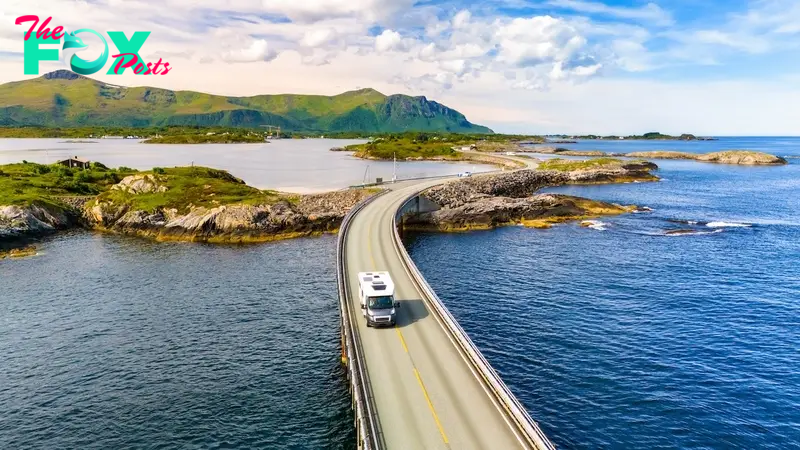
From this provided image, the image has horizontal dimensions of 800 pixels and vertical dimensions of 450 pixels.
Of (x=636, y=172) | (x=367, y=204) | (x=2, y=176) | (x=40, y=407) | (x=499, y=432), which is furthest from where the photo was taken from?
(x=636, y=172)

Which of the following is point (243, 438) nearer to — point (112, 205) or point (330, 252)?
point (330, 252)

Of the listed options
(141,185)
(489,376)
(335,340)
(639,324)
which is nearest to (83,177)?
(141,185)

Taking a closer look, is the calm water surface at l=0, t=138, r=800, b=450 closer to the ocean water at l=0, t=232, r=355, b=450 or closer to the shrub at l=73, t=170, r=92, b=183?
the ocean water at l=0, t=232, r=355, b=450

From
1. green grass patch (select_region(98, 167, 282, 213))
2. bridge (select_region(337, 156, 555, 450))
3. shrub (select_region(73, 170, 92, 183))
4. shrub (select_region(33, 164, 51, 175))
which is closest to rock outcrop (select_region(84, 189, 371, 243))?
green grass patch (select_region(98, 167, 282, 213))

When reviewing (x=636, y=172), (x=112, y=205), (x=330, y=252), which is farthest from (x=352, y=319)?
(x=636, y=172)

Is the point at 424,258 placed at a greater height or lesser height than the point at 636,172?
lesser

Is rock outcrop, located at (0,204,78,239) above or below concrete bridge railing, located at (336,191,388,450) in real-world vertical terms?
above

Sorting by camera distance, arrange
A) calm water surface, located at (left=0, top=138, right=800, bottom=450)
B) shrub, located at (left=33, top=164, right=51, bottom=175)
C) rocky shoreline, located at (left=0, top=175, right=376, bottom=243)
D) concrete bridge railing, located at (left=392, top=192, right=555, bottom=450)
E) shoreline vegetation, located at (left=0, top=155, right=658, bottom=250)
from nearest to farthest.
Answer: concrete bridge railing, located at (left=392, top=192, right=555, bottom=450) → calm water surface, located at (left=0, top=138, right=800, bottom=450) → rocky shoreline, located at (left=0, top=175, right=376, bottom=243) → shoreline vegetation, located at (left=0, top=155, right=658, bottom=250) → shrub, located at (left=33, top=164, right=51, bottom=175)

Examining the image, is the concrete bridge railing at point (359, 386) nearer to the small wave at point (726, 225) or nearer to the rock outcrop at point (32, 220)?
the rock outcrop at point (32, 220)
